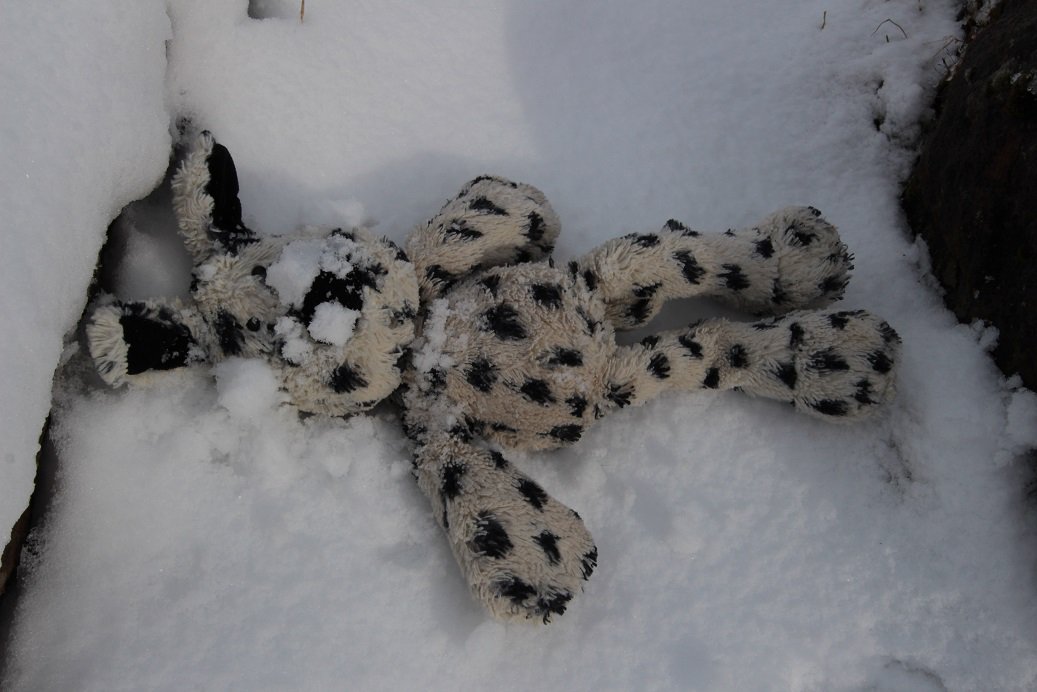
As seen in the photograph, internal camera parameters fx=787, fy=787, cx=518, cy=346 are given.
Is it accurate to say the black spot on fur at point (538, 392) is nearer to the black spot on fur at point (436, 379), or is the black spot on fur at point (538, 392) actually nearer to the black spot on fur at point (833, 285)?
the black spot on fur at point (436, 379)

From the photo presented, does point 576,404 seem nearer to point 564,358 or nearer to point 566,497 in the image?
point 564,358

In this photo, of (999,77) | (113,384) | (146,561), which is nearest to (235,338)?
(113,384)

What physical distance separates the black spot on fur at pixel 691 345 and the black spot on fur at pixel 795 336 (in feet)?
0.51

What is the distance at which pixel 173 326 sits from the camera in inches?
51.7

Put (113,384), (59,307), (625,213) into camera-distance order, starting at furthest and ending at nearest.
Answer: (625,213) < (113,384) < (59,307)

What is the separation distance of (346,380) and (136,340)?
1.12 ft

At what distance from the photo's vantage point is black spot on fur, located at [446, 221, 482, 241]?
56.1 inches

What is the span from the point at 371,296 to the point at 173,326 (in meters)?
0.34

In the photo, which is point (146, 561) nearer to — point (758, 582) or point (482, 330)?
point (482, 330)

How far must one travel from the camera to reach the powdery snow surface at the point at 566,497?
1254 millimetres

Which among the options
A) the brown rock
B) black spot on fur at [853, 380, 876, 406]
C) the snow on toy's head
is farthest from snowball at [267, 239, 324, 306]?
the brown rock

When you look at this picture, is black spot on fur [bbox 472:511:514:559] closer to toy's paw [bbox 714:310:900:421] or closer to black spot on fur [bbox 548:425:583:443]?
black spot on fur [bbox 548:425:583:443]

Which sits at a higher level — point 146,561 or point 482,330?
point 482,330

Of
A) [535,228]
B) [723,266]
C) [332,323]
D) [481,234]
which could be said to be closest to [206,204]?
[332,323]
